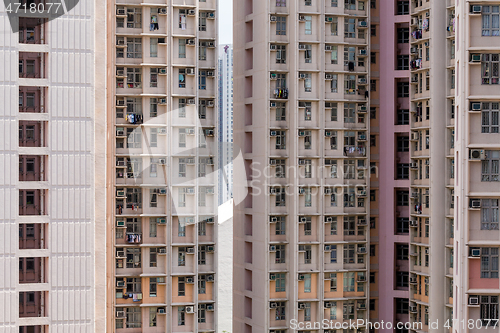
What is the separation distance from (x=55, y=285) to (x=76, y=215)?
6.04ft

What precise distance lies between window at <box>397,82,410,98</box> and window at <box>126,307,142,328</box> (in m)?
11.8

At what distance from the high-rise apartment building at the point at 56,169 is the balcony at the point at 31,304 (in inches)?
1.7

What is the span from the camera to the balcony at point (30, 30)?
63.3 ft

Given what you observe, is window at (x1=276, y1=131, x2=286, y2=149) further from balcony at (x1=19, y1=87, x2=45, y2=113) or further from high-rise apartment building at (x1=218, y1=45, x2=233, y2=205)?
balcony at (x1=19, y1=87, x2=45, y2=113)

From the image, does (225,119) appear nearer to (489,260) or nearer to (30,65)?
(30,65)

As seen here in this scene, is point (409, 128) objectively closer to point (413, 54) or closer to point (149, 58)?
point (413, 54)

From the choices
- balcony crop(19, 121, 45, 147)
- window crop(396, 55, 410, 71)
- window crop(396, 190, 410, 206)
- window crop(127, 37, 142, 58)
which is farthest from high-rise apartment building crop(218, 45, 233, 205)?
balcony crop(19, 121, 45, 147)

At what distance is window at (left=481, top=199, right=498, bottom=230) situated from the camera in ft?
58.9

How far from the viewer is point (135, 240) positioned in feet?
78.6

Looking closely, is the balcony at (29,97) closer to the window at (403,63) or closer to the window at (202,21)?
the window at (202,21)

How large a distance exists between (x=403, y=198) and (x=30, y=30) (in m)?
14.0

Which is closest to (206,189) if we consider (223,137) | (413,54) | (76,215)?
(76,215)

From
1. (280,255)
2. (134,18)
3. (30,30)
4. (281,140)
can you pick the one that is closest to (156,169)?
(281,140)

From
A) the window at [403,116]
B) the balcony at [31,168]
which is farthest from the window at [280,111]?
the balcony at [31,168]
